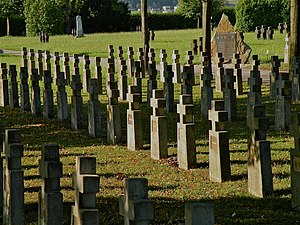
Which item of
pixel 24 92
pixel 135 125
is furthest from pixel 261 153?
pixel 24 92

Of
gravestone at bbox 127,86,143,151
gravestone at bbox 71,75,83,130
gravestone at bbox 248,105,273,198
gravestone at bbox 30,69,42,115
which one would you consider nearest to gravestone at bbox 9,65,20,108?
gravestone at bbox 30,69,42,115

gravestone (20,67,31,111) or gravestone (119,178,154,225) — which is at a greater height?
gravestone (119,178,154,225)

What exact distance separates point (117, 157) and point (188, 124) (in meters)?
1.81

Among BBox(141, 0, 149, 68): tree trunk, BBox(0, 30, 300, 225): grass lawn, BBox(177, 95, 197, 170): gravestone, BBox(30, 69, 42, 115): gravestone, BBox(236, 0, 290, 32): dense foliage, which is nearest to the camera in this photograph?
BBox(0, 30, 300, 225): grass lawn

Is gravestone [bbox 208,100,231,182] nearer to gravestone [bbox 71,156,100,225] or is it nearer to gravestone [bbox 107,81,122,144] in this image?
gravestone [bbox 107,81,122,144]

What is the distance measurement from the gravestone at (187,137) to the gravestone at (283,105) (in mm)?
4154

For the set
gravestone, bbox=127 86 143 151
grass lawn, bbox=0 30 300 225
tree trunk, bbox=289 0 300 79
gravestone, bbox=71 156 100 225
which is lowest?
grass lawn, bbox=0 30 300 225

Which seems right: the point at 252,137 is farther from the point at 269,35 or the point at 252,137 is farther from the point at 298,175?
the point at 269,35

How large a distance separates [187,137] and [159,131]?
122 centimetres

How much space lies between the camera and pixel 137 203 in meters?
7.31

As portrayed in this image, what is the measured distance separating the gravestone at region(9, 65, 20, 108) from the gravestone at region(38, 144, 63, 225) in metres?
14.6

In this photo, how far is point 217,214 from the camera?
1130 cm

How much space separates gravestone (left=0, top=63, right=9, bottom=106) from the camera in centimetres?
2428

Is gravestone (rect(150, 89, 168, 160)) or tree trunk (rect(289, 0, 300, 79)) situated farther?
tree trunk (rect(289, 0, 300, 79))
